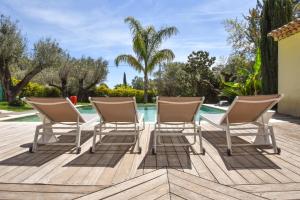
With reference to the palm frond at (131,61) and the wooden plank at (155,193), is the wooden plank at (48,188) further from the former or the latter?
the palm frond at (131,61)

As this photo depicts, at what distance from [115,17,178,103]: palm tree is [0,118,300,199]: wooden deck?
1766 cm

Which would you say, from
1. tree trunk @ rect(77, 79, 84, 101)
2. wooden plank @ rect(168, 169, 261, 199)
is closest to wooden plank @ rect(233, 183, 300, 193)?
wooden plank @ rect(168, 169, 261, 199)

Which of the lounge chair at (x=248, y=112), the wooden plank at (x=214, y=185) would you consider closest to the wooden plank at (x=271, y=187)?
the wooden plank at (x=214, y=185)

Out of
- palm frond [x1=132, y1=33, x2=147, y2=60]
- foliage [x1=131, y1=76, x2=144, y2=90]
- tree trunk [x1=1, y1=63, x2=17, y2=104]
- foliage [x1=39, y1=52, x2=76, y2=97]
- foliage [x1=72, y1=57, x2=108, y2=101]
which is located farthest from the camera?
foliage [x1=131, y1=76, x2=144, y2=90]

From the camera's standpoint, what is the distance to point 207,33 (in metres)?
25.5

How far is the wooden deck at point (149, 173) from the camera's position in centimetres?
276

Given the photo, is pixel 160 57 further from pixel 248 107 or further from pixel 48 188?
pixel 48 188

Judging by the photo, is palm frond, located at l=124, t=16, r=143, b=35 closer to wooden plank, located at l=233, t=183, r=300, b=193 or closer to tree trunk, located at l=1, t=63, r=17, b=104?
tree trunk, located at l=1, t=63, r=17, b=104

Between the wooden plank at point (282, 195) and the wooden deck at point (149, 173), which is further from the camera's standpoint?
the wooden deck at point (149, 173)

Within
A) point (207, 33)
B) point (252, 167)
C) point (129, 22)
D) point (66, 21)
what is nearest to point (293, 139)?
point (252, 167)

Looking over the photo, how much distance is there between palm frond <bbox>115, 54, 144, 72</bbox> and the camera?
22641 mm

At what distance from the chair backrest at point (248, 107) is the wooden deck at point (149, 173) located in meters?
0.49

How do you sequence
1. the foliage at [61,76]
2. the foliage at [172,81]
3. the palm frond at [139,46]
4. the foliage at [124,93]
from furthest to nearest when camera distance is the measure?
the foliage at [172,81]
the foliage at [124,93]
the foliage at [61,76]
the palm frond at [139,46]

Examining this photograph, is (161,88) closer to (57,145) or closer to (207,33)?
(207,33)
